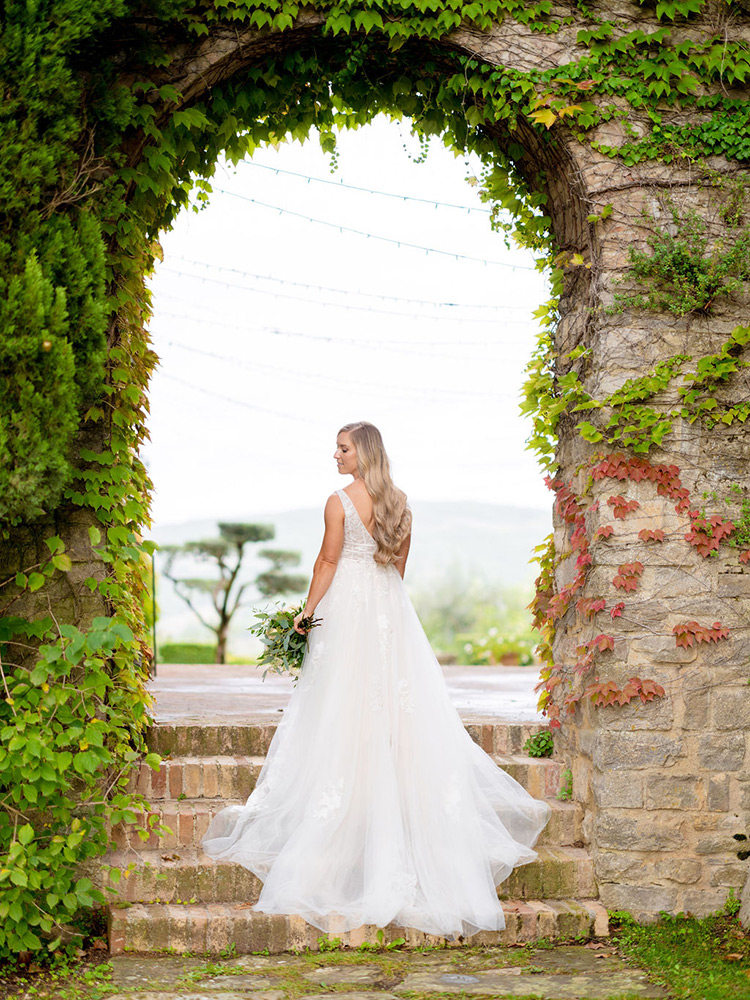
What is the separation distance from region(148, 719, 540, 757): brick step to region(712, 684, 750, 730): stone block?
988mm

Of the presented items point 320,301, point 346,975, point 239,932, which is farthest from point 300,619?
point 320,301

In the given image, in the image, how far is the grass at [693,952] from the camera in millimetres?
3379

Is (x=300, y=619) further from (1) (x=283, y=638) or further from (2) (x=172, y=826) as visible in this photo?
(2) (x=172, y=826)

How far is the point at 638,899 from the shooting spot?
162 inches

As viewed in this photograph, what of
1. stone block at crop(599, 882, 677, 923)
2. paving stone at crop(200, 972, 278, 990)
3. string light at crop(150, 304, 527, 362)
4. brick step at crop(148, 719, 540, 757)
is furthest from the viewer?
string light at crop(150, 304, 527, 362)

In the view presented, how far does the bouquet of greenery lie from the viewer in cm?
425

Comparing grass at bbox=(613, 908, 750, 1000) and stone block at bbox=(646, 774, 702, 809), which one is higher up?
stone block at bbox=(646, 774, 702, 809)

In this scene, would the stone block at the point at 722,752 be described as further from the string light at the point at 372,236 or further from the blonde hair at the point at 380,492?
the string light at the point at 372,236

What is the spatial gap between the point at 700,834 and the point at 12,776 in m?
2.91

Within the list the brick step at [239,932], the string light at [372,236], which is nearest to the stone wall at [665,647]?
the brick step at [239,932]

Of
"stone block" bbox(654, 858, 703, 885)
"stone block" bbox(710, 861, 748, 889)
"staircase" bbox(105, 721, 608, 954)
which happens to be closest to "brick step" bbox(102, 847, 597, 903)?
"staircase" bbox(105, 721, 608, 954)

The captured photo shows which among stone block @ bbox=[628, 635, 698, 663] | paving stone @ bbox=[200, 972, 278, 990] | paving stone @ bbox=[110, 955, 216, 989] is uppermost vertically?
stone block @ bbox=[628, 635, 698, 663]

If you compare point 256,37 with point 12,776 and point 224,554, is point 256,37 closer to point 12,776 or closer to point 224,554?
point 12,776

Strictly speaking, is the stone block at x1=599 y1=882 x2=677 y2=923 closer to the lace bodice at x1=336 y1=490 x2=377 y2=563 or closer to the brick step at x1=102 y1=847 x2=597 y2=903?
the brick step at x1=102 y1=847 x2=597 y2=903
